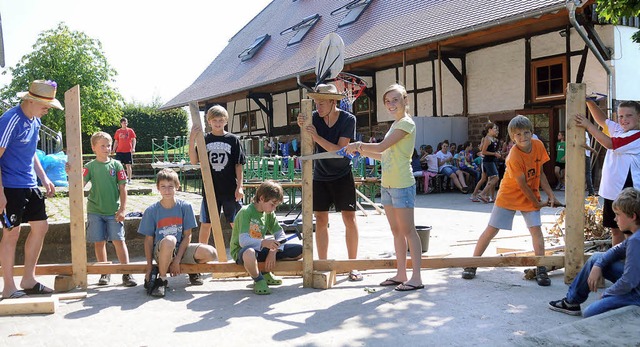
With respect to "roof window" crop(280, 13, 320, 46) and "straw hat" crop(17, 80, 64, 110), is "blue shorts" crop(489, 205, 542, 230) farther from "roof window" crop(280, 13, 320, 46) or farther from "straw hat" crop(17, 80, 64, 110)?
"roof window" crop(280, 13, 320, 46)

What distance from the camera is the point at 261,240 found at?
521 cm

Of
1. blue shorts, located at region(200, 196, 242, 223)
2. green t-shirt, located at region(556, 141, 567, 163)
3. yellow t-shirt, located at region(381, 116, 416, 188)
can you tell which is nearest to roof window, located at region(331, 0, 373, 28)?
green t-shirt, located at region(556, 141, 567, 163)

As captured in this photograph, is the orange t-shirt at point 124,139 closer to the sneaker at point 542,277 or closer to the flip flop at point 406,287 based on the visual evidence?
the flip flop at point 406,287

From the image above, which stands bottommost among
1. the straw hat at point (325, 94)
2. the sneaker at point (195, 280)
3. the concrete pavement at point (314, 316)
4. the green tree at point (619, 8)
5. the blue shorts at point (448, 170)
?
the concrete pavement at point (314, 316)

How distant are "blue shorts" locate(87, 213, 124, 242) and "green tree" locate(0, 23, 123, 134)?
25383 mm

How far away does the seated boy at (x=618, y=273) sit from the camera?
3932 mm

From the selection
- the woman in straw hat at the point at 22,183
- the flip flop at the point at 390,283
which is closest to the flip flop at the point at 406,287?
the flip flop at the point at 390,283

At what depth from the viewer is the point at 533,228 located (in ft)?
18.0

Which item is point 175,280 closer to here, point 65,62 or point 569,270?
point 569,270

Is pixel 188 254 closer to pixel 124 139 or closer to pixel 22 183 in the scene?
pixel 22 183

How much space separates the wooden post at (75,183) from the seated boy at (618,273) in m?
3.83

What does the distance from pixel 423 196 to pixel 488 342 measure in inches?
494

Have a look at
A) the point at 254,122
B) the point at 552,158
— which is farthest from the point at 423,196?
the point at 254,122

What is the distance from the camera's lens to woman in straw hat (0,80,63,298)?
16.3ft
